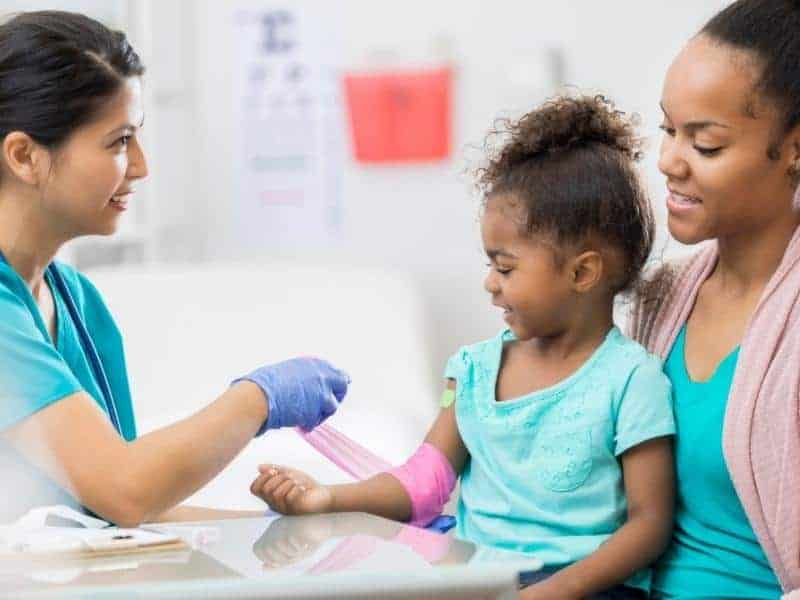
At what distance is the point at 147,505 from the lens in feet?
4.13

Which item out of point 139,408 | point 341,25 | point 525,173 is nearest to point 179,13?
point 341,25

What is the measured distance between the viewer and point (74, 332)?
1.53 meters

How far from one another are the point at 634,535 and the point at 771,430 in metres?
0.17

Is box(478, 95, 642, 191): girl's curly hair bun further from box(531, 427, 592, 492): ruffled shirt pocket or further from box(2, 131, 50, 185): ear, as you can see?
box(2, 131, 50, 185): ear

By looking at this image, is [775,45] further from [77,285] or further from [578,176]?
[77,285]

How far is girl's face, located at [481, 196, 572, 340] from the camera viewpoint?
1417 mm

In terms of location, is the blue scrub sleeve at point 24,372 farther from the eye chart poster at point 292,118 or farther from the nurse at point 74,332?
the eye chart poster at point 292,118

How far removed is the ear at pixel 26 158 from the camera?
4.57ft

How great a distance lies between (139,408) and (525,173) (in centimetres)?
133

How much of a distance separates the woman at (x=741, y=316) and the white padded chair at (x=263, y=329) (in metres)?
1.16

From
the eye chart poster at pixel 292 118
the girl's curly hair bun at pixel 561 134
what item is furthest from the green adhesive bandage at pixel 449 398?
the eye chart poster at pixel 292 118

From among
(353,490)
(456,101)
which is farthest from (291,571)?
(456,101)

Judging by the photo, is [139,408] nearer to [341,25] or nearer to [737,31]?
[341,25]

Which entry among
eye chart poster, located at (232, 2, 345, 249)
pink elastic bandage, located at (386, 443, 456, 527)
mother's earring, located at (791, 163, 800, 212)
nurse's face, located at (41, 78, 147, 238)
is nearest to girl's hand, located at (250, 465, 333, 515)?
pink elastic bandage, located at (386, 443, 456, 527)
